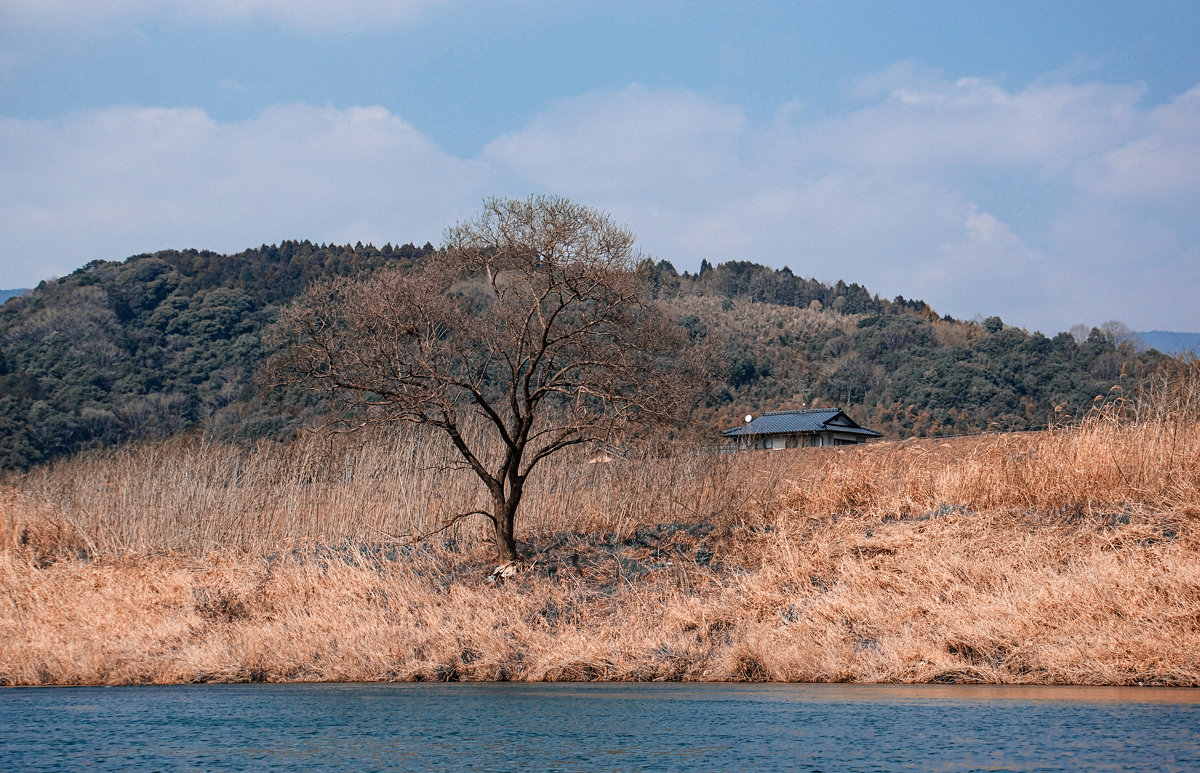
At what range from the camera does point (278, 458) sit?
25.7m

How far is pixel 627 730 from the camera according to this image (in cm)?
957

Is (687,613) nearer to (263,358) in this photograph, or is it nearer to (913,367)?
(263,358)

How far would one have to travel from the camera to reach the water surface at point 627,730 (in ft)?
25.9

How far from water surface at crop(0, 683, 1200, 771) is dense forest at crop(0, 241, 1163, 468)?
3327 cm

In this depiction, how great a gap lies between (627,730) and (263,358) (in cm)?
5464

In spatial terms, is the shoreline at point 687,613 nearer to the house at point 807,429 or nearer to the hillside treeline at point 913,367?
the house at point 807,429

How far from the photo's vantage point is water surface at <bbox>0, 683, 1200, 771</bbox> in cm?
788

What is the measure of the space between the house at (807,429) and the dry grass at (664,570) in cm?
2319

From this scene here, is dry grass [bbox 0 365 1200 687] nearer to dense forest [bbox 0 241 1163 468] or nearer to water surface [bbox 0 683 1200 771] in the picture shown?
water surface [bbox 0 683 1200 771]

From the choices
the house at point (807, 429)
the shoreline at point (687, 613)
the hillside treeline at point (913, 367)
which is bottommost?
the shoreline at point (687, 613)

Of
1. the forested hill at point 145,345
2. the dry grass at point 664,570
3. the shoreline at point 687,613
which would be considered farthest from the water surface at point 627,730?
the forested hill at point 145,345

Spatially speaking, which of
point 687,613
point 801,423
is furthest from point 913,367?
point 687,613

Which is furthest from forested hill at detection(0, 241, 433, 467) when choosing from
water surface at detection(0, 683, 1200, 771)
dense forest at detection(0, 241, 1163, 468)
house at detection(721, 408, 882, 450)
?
water surface at detection(0, 683, 1200, 771)

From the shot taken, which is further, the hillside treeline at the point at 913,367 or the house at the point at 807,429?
the hillside treeline at the point at 913,367
